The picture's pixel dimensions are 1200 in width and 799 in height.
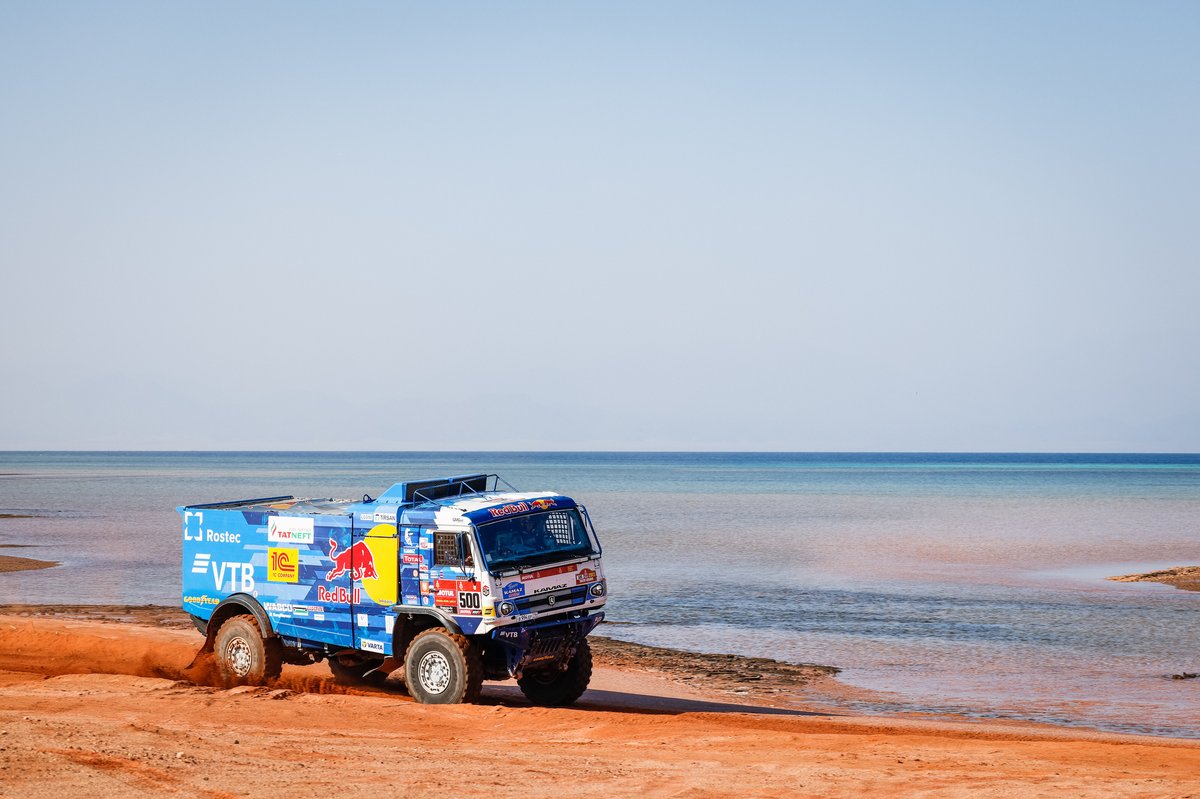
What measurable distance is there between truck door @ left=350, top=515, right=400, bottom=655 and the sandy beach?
857mm

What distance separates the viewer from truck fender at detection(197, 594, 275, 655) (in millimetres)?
17281

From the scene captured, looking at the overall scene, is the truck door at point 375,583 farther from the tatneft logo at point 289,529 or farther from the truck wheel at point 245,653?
the truck wheel at point 245,653

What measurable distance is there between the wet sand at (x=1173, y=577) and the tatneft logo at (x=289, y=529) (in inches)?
1042

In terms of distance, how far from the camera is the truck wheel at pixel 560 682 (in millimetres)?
16953

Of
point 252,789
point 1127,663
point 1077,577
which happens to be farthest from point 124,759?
point 1077,577

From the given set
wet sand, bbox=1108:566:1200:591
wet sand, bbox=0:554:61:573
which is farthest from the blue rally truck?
wet sand, bbox=1108:566:1200:591

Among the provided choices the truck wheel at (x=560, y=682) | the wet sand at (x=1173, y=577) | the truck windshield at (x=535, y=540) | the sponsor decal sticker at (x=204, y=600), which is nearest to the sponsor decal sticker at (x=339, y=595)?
the sponsor decal sticker at (x=204, y=600)

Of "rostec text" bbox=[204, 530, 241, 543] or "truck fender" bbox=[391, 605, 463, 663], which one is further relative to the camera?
"rostec text" bbox=[204, 530, 241, 543]

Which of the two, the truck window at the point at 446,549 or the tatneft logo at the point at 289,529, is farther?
the tatneft logo at the point at 289,529

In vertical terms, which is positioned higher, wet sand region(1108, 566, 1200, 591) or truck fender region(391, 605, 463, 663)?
truck fender region(391, 605, 463, 663)

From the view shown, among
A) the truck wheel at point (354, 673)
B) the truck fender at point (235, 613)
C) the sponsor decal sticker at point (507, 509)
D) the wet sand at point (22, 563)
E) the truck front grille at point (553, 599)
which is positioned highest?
the sponsor decal sticker at point (507, 509)

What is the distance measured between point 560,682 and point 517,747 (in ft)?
12.8

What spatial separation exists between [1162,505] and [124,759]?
78489 millimetres

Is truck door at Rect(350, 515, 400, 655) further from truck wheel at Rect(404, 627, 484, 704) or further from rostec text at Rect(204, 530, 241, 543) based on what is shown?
rostec text at Rect(204, 530, 241, 543)
